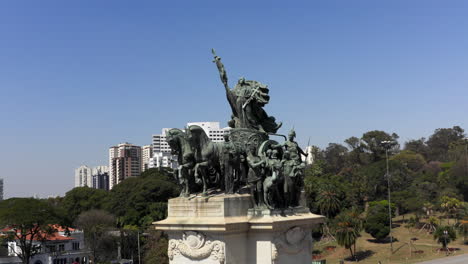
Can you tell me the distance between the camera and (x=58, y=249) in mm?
48219

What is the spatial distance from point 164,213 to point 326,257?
18119 mm

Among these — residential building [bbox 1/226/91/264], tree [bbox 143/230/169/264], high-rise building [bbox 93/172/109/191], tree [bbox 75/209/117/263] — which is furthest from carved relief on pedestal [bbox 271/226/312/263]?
high-rise building [bbox 93/172/109/191]

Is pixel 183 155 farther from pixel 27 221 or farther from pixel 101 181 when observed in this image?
pixel 101 181

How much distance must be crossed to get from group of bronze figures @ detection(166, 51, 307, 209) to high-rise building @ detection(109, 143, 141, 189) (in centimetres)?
11075

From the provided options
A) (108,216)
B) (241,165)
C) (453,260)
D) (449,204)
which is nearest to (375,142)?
(449,204)

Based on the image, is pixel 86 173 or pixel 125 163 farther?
pixel 86 173

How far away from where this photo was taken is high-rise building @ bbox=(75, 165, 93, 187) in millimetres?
174938

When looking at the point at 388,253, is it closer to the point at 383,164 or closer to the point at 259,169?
the point at 383,164

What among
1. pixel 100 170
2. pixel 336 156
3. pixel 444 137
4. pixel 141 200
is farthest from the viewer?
pixel 100 170

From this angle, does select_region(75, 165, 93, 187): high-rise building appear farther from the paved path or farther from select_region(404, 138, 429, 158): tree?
the paved path

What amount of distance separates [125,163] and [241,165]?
11601 cm

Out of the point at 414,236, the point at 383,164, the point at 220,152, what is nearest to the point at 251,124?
the point at 220,152

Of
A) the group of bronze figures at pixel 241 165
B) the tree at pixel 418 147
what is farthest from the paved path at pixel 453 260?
the tree at pixel 418 147

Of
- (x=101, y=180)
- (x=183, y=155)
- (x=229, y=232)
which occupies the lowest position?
(x=229, y=232)
